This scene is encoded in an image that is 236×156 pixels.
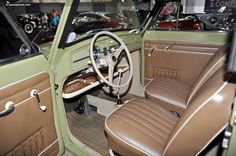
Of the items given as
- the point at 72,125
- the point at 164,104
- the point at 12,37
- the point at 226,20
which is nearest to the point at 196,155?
the point at 164,104

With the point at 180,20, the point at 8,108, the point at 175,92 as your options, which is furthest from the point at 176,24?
the point at 8,108

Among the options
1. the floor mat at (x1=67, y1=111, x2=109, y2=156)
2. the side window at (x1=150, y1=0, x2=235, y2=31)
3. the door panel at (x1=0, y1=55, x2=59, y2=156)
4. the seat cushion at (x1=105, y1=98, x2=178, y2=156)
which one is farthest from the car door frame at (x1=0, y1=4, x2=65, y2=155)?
the side window at (x1=150, y1=0, x2=235, y2=31)

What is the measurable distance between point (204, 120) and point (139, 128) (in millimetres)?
567

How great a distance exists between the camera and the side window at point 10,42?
4.02 ft

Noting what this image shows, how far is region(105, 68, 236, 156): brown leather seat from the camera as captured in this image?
89 cm

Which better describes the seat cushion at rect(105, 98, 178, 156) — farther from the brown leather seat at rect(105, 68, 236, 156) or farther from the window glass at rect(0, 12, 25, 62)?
the window glass at rect(0, 12, 25, 62)

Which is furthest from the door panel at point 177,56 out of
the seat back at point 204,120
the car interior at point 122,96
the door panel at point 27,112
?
the door panel at point 27,112

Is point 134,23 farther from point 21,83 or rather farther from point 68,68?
point 21,83

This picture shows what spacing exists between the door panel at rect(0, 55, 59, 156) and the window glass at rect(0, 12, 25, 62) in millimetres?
91

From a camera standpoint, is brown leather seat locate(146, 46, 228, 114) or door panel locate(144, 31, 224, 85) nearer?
brown leather seat locate(146, 46, 228, 114)

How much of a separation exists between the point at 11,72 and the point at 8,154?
46cm

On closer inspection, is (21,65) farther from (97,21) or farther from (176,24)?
(176,24)

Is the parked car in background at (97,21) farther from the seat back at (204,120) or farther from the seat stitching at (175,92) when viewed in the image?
the seat back at (204,120)

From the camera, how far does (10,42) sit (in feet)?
4.21
